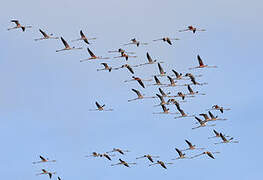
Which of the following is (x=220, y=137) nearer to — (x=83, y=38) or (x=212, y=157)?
(x=212, y=157)

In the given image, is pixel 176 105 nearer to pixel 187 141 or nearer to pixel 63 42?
pixel 187 141

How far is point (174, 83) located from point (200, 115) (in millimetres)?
7014

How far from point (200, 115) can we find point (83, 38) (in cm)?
2077

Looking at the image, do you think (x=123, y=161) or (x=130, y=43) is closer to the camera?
(x=130, y=43)

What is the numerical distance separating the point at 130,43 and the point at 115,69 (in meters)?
3.81

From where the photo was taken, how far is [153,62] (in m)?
172

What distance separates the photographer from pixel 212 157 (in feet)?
573

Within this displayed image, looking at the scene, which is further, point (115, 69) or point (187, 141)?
point (187, 141)

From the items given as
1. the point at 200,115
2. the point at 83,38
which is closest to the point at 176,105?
the point at 200,115

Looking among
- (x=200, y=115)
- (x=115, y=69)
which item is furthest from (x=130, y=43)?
(x=200, y=115)

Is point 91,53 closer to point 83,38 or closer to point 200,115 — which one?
point 83,38

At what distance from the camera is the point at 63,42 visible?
170 m

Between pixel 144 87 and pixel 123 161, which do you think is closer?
pixel 144 87

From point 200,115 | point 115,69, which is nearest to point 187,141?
point 200,115
